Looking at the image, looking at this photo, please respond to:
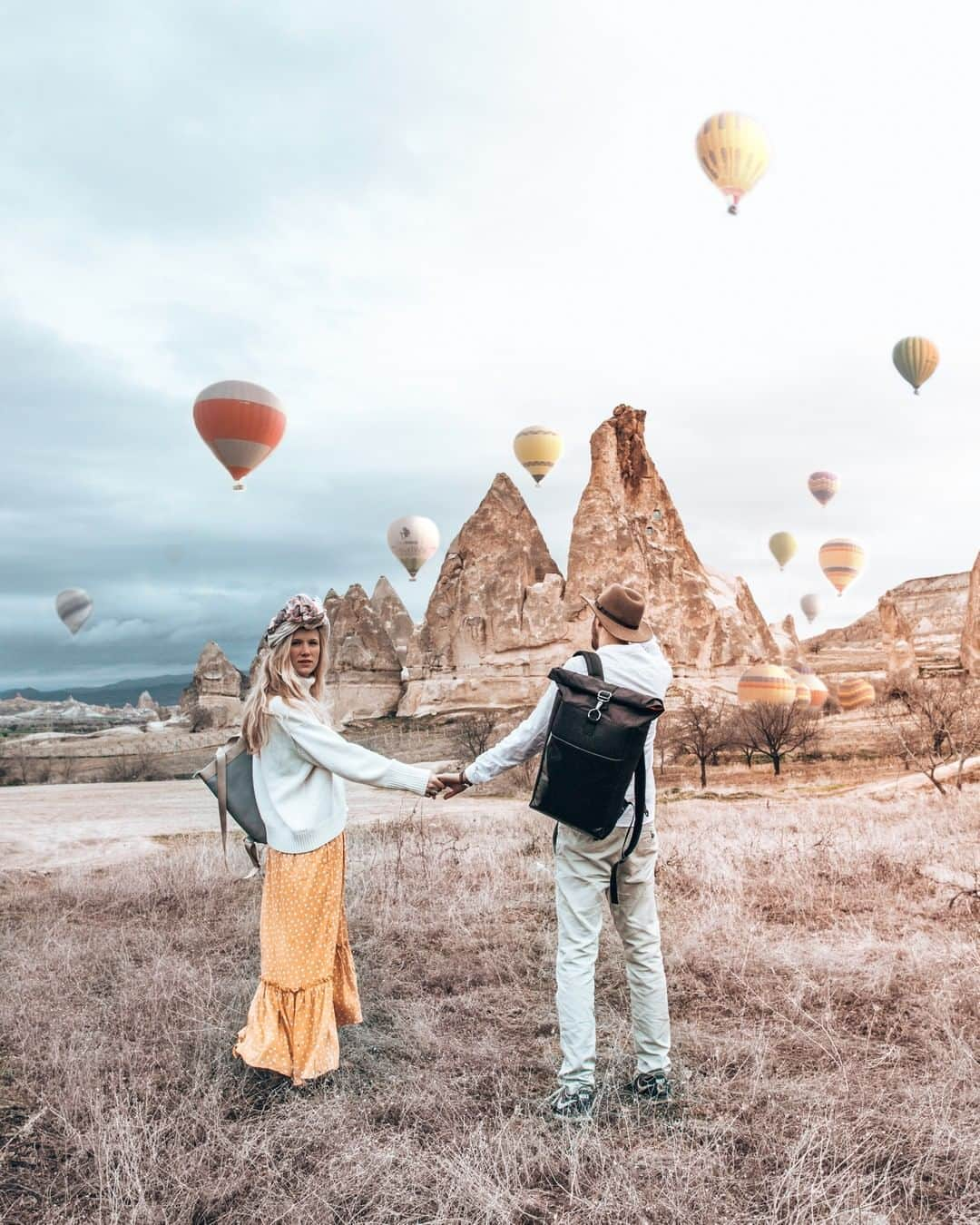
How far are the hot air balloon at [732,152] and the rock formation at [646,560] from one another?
75.6 feet

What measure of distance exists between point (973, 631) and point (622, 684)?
1651 inches

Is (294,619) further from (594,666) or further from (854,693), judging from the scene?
(854,693)

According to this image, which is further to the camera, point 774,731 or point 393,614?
point 393,614

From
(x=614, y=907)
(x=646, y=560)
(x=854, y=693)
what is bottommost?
A: (x=854, y=693)

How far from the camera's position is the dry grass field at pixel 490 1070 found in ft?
7.65

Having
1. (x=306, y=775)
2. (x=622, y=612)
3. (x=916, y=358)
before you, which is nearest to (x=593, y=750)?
(x=622, y=612)

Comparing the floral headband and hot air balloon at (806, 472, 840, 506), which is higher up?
hot air balloon at (806, 472, 840, 506)

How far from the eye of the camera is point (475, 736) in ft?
100

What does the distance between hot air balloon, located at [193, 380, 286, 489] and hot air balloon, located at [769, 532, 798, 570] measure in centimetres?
4402

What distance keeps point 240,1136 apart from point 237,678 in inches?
3072

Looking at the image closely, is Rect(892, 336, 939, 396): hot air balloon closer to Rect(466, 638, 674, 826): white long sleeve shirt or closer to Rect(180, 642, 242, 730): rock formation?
Rect(466, 638, 674, 826): white long sleeve shirt

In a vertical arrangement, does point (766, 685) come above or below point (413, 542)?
below

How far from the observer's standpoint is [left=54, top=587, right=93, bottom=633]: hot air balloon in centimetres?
5144

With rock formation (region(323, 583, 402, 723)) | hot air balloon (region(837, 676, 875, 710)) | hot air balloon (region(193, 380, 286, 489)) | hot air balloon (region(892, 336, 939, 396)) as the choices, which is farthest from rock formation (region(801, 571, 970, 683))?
hot air balloon (region(193, 380, 286, 489))
